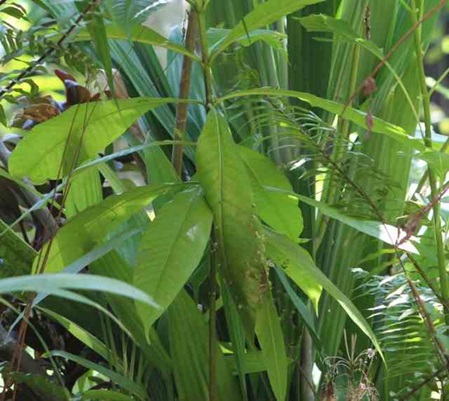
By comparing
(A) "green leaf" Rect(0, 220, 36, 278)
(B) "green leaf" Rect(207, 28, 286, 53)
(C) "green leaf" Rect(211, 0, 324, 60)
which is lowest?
(A) "green leaf" Rect(0, 220, 36, 278)

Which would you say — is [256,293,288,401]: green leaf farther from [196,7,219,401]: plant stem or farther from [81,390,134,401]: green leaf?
[81,390,134,401]: green leaf

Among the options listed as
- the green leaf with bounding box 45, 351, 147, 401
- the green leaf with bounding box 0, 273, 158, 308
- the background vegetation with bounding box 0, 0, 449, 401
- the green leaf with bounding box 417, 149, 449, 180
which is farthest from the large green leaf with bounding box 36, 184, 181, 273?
the green leaf with bounding box 0, 273, 158, 308

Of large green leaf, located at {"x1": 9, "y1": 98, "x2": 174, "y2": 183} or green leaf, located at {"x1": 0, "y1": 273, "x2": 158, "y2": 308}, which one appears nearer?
green leaf, located at {"x1": 0, "y1": 273, "x2": 158, "y2": 308}

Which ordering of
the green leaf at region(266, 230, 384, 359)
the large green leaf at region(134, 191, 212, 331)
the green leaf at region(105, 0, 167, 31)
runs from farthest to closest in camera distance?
the green leaf at region(266, 230, 384, 359) < the large green leaf at region(134, 191, 212, 331) < the green leaf at region(105, 0, 167, 31)

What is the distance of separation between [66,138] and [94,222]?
8cm

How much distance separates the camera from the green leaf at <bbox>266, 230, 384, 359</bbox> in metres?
0.72

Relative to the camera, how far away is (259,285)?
26.5 inches

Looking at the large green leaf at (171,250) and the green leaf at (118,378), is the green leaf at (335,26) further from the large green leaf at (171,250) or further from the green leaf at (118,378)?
the green leaf at (118,378)

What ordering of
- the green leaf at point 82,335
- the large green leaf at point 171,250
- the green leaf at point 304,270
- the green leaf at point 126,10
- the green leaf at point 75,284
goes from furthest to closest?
the green leaf at point 82,335 < the green leaf at point 304,270 < the large green leaf at point 171,250 < the green leaf at point 126,10 < the green leaf at point 75,284

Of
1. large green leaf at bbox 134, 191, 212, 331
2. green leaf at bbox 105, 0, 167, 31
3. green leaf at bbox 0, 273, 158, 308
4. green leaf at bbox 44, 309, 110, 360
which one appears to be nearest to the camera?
green leaf at bbox 0, 273, 158, 308

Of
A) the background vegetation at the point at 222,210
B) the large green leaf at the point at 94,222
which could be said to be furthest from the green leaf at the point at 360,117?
the large green leaf at the point at 94,222

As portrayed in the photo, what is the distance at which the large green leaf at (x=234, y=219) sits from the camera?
0.66m

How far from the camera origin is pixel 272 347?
0.74m

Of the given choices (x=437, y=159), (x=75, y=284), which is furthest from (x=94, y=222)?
(x=75, y=284)
